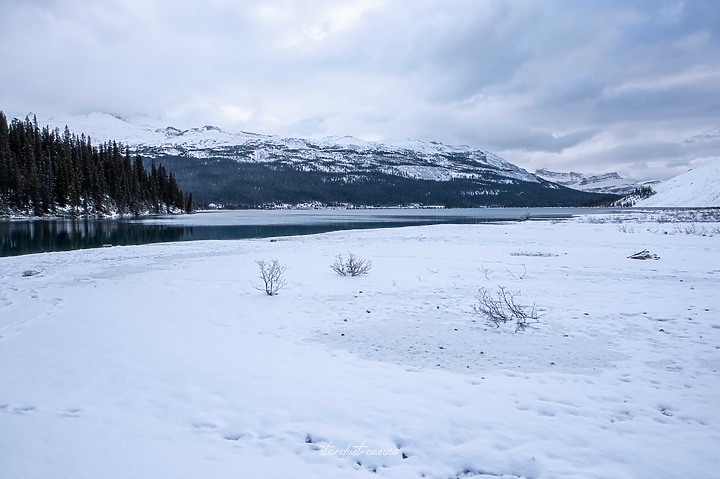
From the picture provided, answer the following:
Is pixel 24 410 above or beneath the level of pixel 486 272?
beneath

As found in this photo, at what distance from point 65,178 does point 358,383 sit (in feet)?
328

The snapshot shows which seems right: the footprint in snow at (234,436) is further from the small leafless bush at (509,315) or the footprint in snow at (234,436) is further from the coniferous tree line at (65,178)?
the coniferous tree line at (65,178)

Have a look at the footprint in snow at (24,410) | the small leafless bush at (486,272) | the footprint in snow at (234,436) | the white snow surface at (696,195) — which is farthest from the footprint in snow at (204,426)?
the white snow surface at (696,195)

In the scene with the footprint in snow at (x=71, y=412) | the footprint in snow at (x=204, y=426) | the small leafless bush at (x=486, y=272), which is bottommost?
the footprint in snow at (x=204, y=426)

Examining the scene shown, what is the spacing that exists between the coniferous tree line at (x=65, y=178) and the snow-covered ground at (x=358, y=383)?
270 ft

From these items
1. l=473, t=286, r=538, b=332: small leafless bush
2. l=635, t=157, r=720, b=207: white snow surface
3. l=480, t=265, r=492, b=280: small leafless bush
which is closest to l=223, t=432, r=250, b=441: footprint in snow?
l=473, t=286, r=538, b=332: small leafless bush

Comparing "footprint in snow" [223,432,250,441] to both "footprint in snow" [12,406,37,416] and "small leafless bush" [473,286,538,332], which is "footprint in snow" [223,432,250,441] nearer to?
"footprint in snow" [12,406,37,416]

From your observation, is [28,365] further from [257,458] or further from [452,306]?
[452,306]

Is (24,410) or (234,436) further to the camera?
(24,410)

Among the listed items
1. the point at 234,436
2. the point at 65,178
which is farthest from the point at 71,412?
the point at 65,178

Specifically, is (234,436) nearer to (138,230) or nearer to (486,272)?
(486,272)

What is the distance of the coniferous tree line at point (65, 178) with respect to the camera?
76312 mm

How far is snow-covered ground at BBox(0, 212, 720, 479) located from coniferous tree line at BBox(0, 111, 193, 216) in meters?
82.4

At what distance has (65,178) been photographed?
83812 mm
